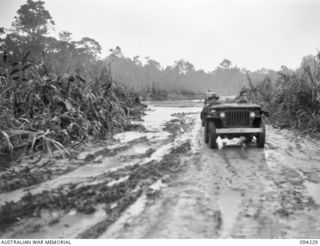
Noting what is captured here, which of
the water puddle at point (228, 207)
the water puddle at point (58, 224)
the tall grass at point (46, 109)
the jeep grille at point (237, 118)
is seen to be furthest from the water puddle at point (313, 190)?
the tall grass at point (46, 109)

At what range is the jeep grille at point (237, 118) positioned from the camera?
8.48 m

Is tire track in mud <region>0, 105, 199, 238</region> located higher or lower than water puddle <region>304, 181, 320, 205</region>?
higher

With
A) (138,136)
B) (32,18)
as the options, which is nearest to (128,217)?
(138,136)

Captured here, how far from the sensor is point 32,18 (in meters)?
10.1

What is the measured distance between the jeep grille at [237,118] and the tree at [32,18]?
4.26 metres

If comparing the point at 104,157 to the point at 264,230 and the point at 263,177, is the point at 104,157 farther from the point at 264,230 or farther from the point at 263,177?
the point at 264,230

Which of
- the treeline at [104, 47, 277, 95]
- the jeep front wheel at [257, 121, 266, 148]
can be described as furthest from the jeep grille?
the treeline at [104, 47, 277, 95]

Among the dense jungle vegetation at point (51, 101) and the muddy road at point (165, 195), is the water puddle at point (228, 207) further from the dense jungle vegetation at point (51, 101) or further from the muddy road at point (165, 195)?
the dense jungle vegetation at point (51, 101)

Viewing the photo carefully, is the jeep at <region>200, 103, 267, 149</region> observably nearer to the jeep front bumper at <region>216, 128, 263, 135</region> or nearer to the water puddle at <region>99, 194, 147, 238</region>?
the jeep front bumper at <region>216, 128, 263, 135</region>

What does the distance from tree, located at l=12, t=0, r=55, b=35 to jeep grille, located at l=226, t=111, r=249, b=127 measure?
14.0 ft

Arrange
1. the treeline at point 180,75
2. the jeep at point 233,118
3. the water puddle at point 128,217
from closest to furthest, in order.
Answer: the water puddle at point 128,217
the jeep at point 233,118
the treeline at point 180,75

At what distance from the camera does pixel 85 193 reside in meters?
4.68

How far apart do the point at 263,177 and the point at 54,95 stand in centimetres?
567

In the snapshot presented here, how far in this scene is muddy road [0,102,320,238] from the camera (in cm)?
348
